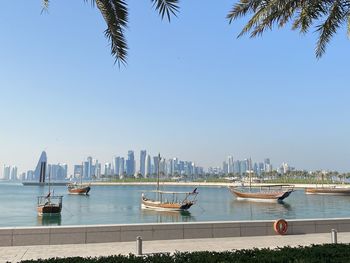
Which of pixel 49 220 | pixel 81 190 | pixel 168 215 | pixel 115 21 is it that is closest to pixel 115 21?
pixel 115 21

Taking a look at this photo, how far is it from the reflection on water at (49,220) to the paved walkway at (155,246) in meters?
31.1

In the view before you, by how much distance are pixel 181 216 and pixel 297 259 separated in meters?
41.6

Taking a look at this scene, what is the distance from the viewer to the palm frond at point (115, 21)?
8070 millimetres

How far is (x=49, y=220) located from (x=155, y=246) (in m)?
34.0

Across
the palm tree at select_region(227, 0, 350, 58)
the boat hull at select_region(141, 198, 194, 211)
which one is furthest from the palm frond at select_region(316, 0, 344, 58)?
the boat hull at select_region(141, 198, 194, 211)

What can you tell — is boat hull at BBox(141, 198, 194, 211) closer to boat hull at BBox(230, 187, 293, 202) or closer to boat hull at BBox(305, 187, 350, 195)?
boat hull at BBox(230, 187, 293, 202)

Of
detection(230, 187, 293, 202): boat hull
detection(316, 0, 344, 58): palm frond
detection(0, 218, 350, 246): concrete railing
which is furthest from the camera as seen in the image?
detection(230, 187, 293, 202): boat hull

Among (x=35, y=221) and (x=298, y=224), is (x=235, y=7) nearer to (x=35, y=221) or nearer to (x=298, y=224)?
(x=298, y=224)

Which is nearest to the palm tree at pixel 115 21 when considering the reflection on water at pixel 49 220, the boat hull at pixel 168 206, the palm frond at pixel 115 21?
the palm frond at pixel 115 21

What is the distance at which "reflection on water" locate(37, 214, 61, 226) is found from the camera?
41.8m

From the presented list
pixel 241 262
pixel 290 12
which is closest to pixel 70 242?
pixel 241 262

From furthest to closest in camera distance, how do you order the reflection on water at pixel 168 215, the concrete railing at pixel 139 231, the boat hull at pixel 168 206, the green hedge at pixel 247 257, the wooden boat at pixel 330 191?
the wooden boat at pixel 330 191, the boat hull at pixel 168 206, the reflection on water at pixel 168 215, the concrete railing at pixel 139 231, the green hedge at pixel 247 257

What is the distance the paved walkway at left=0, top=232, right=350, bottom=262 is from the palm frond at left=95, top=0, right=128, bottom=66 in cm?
601

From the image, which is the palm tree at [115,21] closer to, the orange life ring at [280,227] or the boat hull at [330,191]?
the orange life ring at [280,227]
